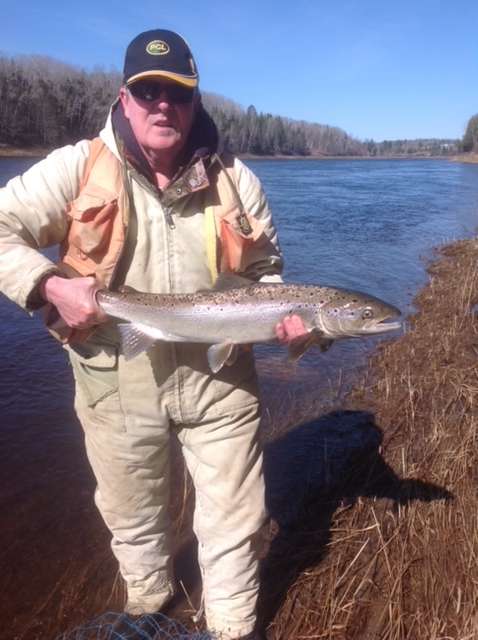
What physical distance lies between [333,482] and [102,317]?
2.85 metres

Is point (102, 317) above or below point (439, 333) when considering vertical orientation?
above

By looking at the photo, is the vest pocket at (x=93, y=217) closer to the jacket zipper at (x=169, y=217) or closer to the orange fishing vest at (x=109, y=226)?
the orange fishing vest at (x=109, y=226)

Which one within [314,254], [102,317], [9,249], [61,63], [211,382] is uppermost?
[61,63]

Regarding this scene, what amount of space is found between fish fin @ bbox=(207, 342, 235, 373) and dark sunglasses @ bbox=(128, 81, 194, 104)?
1242 mm

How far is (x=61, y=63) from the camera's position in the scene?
92.6m

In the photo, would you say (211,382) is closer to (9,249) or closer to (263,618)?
(9,249)

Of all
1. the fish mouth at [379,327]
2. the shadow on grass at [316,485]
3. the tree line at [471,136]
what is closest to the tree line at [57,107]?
the tree line at [471,136]

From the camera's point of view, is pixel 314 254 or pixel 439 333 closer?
pixel 439 333

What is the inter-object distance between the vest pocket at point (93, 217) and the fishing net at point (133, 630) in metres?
2.27

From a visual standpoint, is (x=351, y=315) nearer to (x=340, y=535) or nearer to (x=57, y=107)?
(x=340, y=535)

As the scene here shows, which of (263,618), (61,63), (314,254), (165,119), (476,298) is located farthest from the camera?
(61,63)

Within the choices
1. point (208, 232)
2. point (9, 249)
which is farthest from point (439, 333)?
point (9, 249)

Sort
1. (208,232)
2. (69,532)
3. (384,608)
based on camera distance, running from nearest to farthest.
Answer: (208,232)
(384,608)
(69,532)

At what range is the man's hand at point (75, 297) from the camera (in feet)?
8.91
